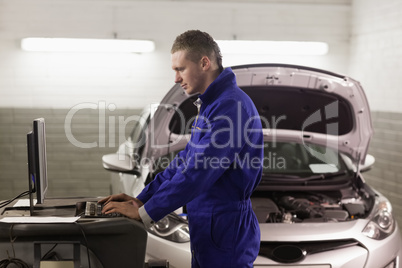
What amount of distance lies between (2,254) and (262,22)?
17.6ft

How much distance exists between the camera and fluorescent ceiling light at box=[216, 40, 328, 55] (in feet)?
21.2

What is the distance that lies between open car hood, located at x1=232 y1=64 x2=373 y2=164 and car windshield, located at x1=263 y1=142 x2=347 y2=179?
Result: 0.80 feet

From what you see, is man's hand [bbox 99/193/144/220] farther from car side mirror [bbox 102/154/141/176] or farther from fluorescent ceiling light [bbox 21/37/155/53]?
fluorescent ceiling light [bbox 21/37/155/53]

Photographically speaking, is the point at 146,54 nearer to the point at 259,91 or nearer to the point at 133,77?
the point at 133,77

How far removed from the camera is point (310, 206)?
3836 millimetres

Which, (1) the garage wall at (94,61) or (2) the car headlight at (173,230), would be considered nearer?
(2) the car headlight at (173,230)

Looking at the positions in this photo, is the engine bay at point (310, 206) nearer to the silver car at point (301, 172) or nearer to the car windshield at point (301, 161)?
the silver car at point (301, 172)

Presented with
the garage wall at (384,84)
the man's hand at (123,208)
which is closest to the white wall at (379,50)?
the garage wall at (384,84)

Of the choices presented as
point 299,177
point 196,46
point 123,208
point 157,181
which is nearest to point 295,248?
point 299,177

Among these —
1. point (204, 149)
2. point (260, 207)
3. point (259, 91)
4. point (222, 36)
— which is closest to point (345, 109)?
point (259, 91)

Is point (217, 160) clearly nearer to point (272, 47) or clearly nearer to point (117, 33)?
point (272, 47)

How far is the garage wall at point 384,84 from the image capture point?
5527 millimetres

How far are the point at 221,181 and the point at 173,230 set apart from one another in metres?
1.14

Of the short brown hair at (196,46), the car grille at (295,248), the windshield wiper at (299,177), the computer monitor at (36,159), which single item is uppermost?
the short brown hair at (196,46)
